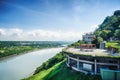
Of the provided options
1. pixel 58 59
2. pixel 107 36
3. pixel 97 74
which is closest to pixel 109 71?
pixel 97 74

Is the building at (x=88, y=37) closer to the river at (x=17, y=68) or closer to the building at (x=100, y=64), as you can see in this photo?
the river at (x=17, y=68)

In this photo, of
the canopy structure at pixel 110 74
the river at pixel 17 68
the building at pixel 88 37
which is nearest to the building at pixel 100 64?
the canopy structure at pixel 110 74

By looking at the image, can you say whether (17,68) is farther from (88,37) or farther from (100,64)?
(100,64)

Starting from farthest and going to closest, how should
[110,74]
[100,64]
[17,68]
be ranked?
1. [17,68]
2. [100,64]
3. [110,74]

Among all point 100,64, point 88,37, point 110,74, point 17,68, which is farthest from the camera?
point 17,68

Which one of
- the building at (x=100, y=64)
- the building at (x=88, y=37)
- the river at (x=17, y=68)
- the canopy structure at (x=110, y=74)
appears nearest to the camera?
the canopy structure at (x=110, y=74)

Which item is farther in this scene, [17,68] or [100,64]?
[17,68]

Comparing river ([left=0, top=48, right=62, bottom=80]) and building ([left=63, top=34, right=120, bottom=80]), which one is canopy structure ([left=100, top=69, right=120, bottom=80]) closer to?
building ([left=63, top=34, right=120, bottom=80])

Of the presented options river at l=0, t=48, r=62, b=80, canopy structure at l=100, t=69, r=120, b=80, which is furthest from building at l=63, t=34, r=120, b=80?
river at l=0, t=48, r=62, b=80

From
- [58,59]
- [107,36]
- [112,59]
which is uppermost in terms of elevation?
[107,36]

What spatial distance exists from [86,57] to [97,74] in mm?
2641

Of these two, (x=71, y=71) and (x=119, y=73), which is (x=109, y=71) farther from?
(x=71, y=71)

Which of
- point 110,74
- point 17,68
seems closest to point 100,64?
point 110,74

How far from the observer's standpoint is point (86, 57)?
20562 mm
